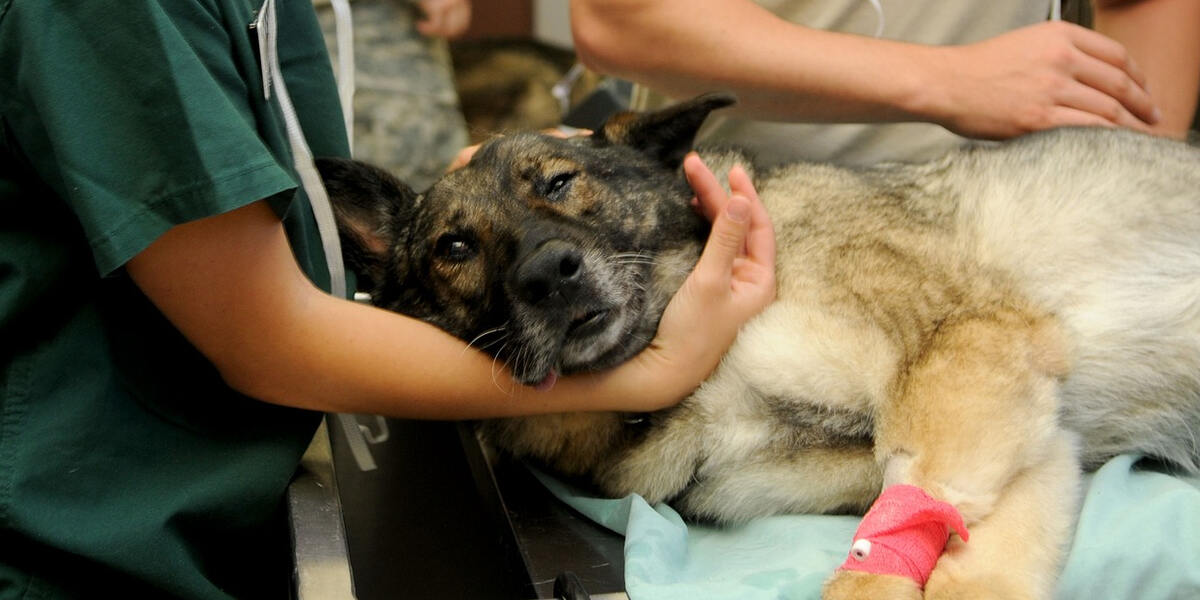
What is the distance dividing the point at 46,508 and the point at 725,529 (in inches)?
42.0

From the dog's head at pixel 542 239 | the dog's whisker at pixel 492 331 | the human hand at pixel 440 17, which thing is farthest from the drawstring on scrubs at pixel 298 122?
the human hand at pixel 440 17

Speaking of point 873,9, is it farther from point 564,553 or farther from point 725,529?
point 564,553

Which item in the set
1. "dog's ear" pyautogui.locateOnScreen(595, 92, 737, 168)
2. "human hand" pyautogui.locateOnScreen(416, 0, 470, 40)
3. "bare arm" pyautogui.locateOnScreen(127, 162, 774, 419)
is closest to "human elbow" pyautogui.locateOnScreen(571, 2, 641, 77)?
"dog's ear" pyautogui.locateOnScreen(595, 92, 737, 168)

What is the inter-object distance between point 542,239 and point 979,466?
0.82m

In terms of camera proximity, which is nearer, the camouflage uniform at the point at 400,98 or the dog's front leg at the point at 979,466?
the dog's front leg at the point at 979,466

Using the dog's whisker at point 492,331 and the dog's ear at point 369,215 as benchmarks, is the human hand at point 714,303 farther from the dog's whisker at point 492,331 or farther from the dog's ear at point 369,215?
the dog's ear at point 369,215

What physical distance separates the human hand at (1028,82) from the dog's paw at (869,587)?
110 cm

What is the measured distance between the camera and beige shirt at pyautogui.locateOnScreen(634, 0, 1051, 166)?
93.7 inches

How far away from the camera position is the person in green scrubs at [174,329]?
1139 mm

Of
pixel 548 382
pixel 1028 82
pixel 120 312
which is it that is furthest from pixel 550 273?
pixel 1028 82

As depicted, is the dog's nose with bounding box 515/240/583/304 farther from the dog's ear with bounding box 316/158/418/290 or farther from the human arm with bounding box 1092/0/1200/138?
the human arm with bounding box 1092/0/1200/138

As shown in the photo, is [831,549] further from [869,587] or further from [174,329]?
[174,329]

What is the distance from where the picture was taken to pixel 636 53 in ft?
6.88

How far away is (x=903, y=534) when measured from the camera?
1.32 meters
